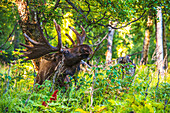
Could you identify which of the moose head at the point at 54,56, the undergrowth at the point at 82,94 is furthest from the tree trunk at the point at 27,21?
the undergrowth at the point at 82,94

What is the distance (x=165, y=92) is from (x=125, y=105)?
1.69 metres

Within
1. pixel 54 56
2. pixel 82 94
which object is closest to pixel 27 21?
pixel 54 56

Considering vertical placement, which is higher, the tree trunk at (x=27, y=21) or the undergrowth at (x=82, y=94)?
the tree trunk at (x=27, y=21)

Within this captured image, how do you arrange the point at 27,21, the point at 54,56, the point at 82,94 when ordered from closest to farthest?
the point at 82,94, the point at 54,56, the point at 27,21

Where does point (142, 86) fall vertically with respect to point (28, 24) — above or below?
below

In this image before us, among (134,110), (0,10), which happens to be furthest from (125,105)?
(0,10)

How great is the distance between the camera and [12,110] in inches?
141

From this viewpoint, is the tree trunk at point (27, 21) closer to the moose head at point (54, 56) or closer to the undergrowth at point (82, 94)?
the moose head at point (54, 56)

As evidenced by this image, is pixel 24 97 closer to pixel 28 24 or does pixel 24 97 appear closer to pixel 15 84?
pixel 15 84

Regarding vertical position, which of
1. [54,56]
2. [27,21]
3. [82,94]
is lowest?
[82,94]

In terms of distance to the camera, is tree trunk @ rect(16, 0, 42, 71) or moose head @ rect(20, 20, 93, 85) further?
tree trunk @ rect(16, 0, 42, 71)

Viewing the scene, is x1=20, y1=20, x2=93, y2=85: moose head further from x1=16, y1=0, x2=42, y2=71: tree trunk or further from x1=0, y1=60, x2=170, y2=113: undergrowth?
x1=16, y1=0, x2=42, y2=71: tree trunk

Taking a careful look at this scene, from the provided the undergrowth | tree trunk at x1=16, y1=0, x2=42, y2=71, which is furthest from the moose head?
tree trunk at x1=16, y1=0, x2=42, y2=71

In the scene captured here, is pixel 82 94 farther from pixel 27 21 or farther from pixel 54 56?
pixel 27 21
